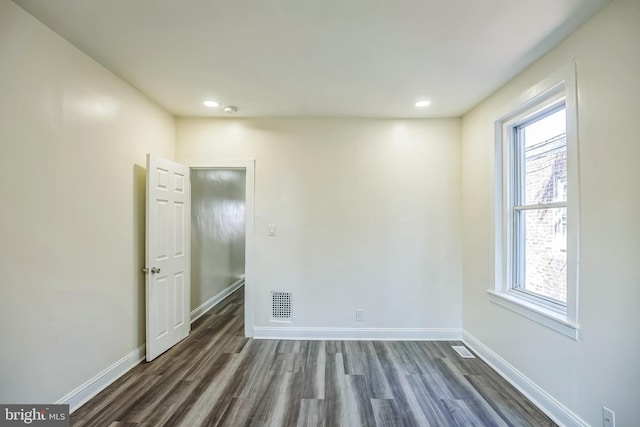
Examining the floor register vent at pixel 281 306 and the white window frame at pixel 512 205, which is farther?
the floor register vent at pixel 281 306

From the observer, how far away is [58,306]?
1954 mm

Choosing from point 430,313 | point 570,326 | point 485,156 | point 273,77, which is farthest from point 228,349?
point 485,156

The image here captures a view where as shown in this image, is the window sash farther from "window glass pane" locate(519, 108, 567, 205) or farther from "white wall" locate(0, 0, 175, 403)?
"white wall" locate(0, 0, 175, 403)

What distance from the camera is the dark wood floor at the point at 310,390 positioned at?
203cm

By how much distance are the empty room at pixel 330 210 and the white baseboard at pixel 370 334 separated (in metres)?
0.03

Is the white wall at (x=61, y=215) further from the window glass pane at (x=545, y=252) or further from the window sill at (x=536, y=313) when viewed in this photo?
the window glass pane at (x=545, y=252)

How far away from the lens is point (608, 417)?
164 cm

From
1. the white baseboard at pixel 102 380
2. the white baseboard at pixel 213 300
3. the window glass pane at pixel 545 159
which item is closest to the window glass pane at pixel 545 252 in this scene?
the window glass pane at pixel 545 159

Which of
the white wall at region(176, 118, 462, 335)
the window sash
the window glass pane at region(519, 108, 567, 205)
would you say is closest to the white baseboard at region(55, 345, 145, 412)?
the white wall at region(176, 118, 462, 335)

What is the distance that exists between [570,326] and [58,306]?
333cm

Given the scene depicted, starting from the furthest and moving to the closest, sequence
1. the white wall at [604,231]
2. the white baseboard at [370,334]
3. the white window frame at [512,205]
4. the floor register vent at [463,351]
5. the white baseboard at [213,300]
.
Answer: the white baseboard at [213,300] → the white baseboard at [370,334] → the floor register vent at [463,351] → the white window frame at [512,205] → the white wall at [604,231]

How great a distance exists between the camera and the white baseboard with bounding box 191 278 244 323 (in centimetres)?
411

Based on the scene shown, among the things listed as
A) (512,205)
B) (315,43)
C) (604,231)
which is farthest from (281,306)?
(604,231)

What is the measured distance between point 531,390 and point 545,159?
5.81 feet
